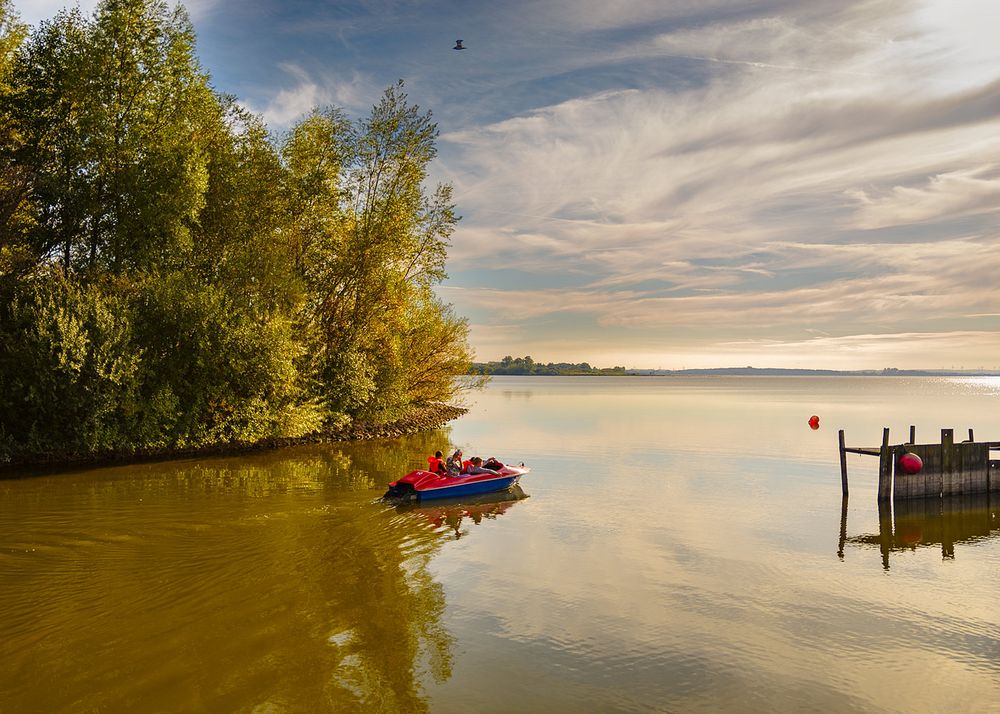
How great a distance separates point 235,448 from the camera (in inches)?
1379

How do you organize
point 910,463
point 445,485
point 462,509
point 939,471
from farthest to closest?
point 939,471, point 910,463, point 445,485, point 462,509

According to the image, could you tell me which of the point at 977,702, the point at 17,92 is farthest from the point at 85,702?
the point at 17,92

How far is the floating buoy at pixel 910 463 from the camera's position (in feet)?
79.0

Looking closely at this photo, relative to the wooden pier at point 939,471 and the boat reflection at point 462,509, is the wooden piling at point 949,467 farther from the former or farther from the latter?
the boat reflection at point 462,509

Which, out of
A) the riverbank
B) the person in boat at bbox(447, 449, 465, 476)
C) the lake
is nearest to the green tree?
the riverbank

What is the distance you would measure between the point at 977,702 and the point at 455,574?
32.4 ft

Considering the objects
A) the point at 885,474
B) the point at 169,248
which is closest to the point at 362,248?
the point at 169,248

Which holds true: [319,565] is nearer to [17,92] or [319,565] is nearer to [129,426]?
[129,426]

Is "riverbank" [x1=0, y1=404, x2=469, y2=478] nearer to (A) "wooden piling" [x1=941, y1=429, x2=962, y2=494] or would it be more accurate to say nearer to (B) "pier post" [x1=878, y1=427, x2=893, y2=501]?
(B) "pier post" [x1=878, y1=427, x2=893, y2=501]

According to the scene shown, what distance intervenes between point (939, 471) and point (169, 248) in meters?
34.8

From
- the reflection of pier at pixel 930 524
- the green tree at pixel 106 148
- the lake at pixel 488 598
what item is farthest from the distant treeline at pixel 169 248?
the reflection of pier at pixel 930 524

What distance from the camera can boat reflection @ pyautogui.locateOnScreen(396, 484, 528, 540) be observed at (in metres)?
21.0

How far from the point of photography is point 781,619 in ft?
42.0

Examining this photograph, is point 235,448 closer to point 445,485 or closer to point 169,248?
point 169,248
